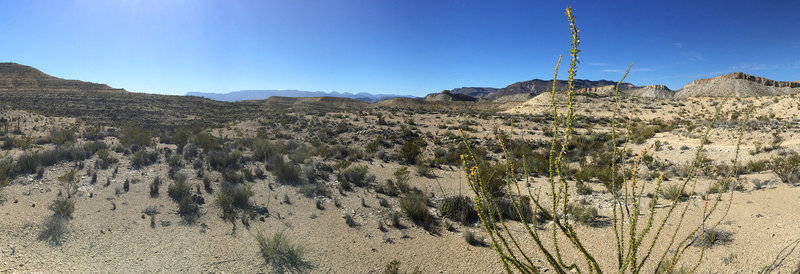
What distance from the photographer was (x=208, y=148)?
14305mm

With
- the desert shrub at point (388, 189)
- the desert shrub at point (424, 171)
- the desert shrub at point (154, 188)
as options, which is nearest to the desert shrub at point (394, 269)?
the desert shrub at point (388, 189)

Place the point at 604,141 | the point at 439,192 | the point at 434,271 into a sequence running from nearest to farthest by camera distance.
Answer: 1. the point at 434,271
2. the point at 439,192
3. the point at 604,141

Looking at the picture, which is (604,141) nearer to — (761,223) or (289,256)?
(761,223)

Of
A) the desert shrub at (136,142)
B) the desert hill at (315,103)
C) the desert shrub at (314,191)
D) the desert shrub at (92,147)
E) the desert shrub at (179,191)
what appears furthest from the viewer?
the desert hill at (315,103)

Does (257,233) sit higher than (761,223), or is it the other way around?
(761,223)

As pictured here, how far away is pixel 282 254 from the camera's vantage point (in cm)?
597

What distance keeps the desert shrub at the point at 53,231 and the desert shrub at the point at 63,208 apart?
1.56 feet

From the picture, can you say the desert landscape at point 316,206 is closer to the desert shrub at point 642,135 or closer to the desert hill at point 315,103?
the desert shrub at point 642,135

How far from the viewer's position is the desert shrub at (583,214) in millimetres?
7173

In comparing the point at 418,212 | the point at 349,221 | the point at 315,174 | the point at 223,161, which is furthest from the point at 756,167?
the point at 223,161

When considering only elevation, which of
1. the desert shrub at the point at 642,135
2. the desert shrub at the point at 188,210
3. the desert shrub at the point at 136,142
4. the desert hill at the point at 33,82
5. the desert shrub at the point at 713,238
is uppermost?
the desert hill at the point at 33,82

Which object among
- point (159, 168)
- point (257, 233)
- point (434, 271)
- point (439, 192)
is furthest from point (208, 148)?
point (434, 271)

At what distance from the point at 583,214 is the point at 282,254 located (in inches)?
249

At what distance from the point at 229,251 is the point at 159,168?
286 inches
